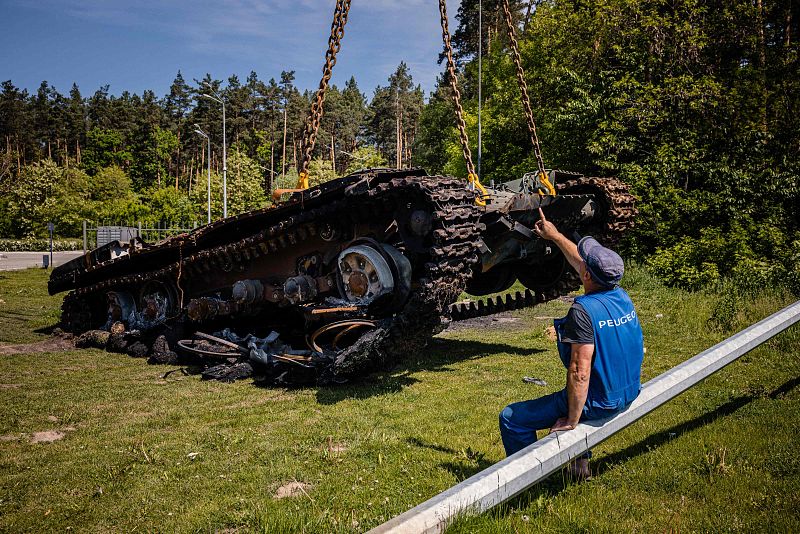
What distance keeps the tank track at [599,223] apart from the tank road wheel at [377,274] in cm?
152

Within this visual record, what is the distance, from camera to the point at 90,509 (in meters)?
4.11

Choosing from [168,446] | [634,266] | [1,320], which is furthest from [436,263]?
[634,266]

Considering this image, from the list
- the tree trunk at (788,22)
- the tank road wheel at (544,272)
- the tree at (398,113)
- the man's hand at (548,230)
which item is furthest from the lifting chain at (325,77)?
the tree at (398,113)

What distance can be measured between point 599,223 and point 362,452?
233 inches

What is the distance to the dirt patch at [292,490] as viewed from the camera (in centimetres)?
423

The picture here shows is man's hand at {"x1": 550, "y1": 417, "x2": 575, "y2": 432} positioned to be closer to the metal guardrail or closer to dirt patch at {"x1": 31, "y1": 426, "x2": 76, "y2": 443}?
the metal guardrail

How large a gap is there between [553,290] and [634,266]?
1010 cm

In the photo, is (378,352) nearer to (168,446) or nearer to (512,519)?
(168,446)

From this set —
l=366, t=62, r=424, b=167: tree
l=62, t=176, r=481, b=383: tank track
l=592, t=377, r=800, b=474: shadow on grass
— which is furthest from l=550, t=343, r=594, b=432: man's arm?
l=366, t=62, r=424, b=167: tree

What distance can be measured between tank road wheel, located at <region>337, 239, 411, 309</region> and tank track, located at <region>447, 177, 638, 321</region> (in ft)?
5.00

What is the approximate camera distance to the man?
3.50 meters

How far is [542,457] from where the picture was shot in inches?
119

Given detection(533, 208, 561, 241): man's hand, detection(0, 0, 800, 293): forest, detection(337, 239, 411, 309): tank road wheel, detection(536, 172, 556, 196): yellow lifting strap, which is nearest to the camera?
detection(533, 208, 561, 241): man's hand

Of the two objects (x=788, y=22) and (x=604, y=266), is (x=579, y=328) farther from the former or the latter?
(x=788, y=22)
